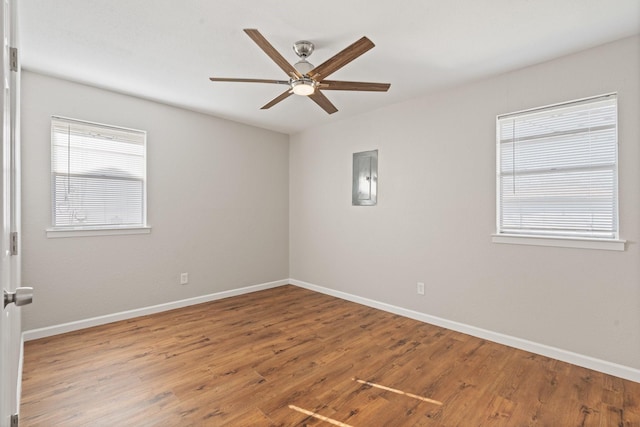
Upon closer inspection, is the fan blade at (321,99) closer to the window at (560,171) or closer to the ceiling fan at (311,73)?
the ceiling fan at (311,73)

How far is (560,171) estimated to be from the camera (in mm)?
A: 2791

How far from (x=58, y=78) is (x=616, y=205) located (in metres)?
5.19

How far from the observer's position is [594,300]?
2.59 m

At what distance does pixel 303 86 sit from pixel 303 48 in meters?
0.34

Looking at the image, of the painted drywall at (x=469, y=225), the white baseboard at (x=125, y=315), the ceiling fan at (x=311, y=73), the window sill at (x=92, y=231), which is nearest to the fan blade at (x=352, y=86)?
the ceiling fan at (x=311, y=73)

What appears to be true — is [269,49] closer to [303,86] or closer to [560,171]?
[303,86]

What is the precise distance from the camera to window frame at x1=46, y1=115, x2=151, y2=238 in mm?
3154

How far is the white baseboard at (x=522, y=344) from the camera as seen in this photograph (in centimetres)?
248

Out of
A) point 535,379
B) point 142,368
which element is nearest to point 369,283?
point 535,379

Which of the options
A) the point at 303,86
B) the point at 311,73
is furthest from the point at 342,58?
the point at 303,86

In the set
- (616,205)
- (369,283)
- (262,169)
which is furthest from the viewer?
(262,169)

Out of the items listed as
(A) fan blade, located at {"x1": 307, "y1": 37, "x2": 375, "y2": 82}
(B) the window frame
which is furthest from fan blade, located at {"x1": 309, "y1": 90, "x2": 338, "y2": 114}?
(B) the window frame

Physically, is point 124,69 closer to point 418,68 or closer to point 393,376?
point 418,68

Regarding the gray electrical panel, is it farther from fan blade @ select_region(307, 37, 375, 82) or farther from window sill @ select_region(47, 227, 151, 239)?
window sill @ select_region(47, 227, 151, 239)
